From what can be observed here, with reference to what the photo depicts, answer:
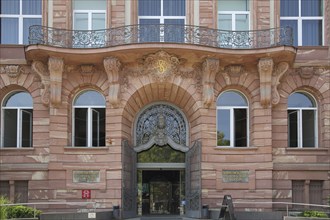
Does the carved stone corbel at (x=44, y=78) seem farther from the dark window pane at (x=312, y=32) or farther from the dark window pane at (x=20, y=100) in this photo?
the dark window pane at (x=312, y=32)

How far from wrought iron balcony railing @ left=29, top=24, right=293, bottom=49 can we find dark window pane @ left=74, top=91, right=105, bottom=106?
2261 millimetres

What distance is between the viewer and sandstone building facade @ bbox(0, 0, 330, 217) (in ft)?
83.0

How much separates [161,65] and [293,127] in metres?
6.47

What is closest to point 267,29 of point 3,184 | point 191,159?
point 191,159

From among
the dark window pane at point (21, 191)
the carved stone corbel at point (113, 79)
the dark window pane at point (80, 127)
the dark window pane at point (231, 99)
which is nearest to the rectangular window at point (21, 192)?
the dark window pane at point (21, 191)

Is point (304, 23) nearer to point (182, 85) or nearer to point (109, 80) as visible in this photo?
point (182, 85)

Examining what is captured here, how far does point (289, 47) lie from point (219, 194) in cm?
659

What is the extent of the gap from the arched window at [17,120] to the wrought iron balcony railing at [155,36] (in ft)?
9.62

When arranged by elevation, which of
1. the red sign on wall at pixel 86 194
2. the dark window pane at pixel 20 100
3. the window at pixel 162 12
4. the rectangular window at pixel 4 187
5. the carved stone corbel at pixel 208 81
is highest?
the window at pixel 162 12

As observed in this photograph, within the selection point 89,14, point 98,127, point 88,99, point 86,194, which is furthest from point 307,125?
point 89,14

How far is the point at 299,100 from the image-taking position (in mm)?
26969

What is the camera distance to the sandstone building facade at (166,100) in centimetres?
2530

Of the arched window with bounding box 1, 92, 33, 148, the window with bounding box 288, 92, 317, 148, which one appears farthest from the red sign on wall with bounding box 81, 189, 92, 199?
the window with bounding box 288, 92, 317, 148

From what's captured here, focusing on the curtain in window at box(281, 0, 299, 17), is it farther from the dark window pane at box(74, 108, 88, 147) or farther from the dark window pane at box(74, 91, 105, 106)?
the dark window pane at box(74, 108, 88, 147)
